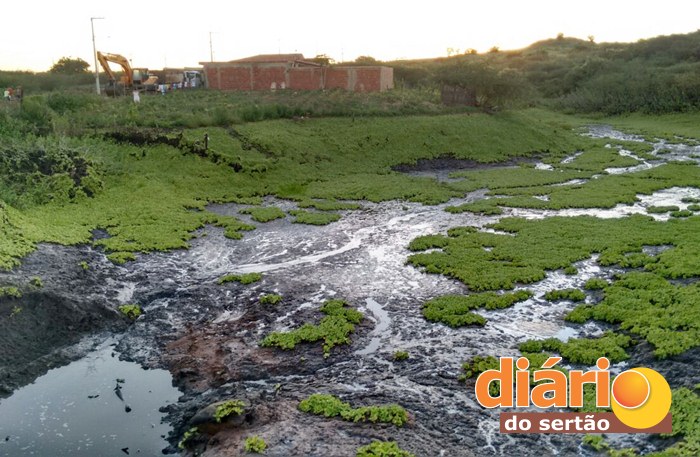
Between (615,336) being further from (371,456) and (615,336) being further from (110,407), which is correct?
(110,407)

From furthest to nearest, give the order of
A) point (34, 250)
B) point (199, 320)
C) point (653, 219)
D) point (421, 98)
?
point (421, 98) → point (653, 219) → point (34, 250) → point (199, 320)

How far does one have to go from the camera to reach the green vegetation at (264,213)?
2245 centimetres

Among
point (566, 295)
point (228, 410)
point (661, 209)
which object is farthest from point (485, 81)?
point (228, 410)

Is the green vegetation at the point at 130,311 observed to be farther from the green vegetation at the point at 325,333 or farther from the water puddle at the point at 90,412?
the green vegetation at the point at 325,333

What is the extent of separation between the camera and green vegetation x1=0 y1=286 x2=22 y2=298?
12980mm

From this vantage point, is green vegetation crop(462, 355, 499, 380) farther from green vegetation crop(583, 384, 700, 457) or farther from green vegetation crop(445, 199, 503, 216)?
green vegetation crop(445, 199, 503, 216)

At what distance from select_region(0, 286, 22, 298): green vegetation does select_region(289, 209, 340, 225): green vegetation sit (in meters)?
10.7

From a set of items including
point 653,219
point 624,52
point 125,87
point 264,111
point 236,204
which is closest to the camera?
point 653,219

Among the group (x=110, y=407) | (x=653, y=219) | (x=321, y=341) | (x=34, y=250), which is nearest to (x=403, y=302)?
(x=321, y=341)

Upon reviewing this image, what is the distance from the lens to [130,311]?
45.9ft

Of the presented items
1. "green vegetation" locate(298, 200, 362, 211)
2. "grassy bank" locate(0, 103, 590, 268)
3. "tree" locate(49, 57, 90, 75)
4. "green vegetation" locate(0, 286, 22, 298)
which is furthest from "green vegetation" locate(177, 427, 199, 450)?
"tree" locate(49, 57, 90, 75)

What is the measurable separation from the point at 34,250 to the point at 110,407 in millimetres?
7532

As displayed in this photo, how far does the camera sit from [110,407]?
10406mm
